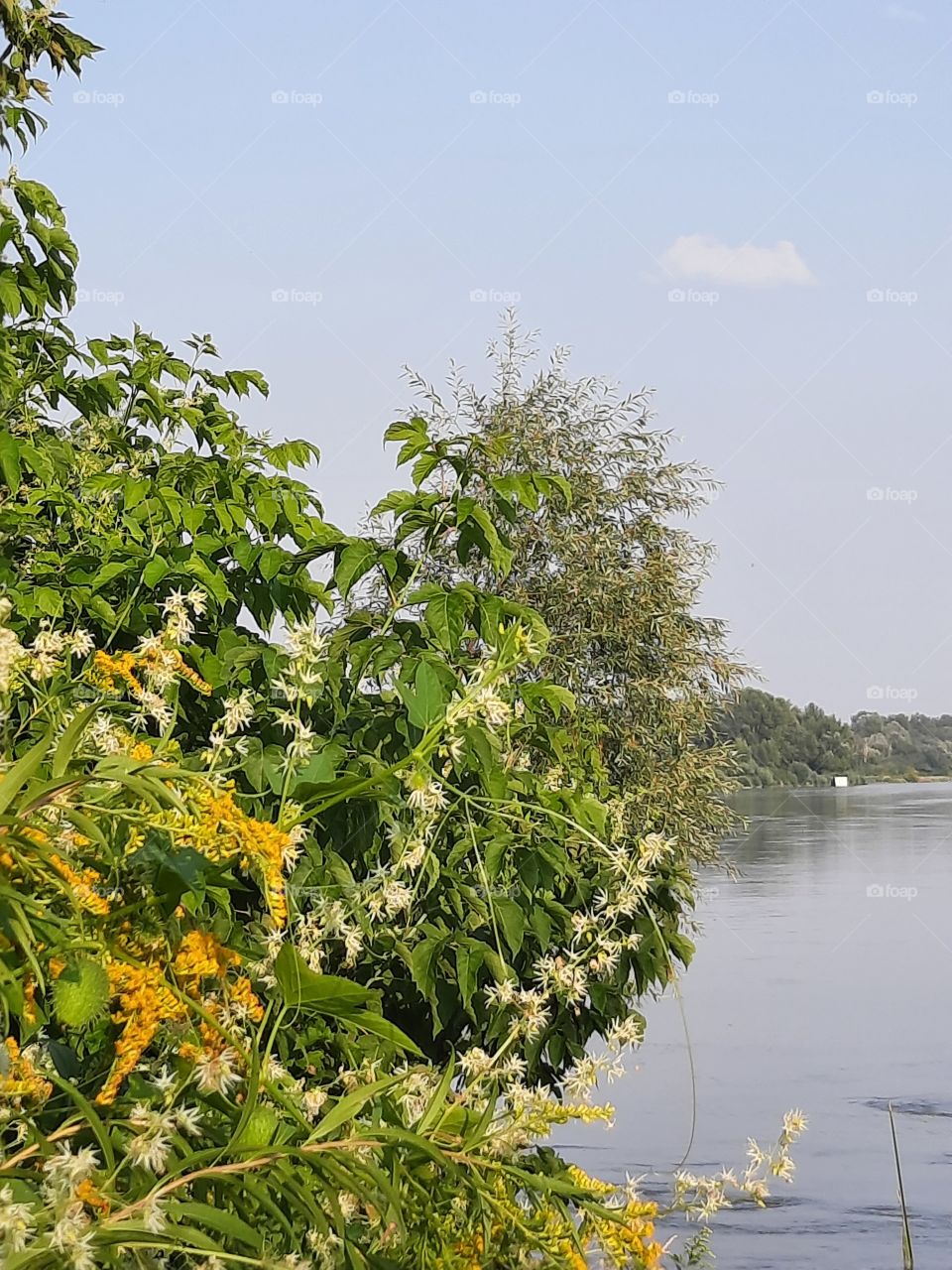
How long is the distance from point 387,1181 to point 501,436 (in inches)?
38.1

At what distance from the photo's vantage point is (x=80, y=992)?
1.96 feet

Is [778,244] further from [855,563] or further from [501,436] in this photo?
[501,436]

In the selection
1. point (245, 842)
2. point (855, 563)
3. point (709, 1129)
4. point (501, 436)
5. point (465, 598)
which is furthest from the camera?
point (855, 563)

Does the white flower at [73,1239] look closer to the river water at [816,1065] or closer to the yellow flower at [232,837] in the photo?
the yellow flower at [232,837]

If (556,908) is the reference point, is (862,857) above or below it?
below

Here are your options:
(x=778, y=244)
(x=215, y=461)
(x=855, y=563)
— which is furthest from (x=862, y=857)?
(x=215, y=461)

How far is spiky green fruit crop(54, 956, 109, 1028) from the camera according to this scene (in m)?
0.59

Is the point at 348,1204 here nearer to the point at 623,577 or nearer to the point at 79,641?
the point at 79,641

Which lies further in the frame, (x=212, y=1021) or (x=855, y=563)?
(x=855, y=563)

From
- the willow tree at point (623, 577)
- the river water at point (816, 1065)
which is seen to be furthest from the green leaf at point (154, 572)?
the willow tree at point (623, 577)

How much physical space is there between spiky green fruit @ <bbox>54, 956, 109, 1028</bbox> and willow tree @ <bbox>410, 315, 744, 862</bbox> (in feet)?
29.1

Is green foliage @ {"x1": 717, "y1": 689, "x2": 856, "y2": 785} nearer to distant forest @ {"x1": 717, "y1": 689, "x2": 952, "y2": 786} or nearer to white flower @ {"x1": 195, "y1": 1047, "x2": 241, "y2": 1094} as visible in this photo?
distant forest @ {"x1": 717, "y1": 689, "x2": 952, "y2": 786}

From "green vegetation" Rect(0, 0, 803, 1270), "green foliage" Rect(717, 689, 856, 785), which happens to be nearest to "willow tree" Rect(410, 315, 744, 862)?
"green foliage" Rect(717, 689, 856, 785)

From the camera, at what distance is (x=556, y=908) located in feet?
4.25
